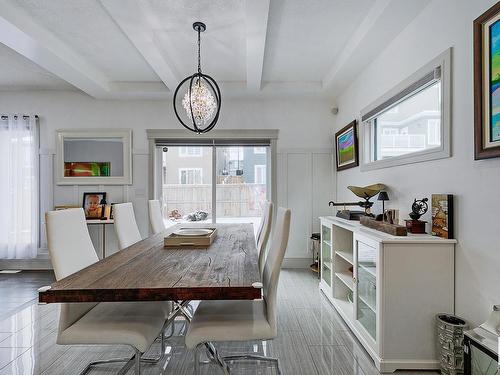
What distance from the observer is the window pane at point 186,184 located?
15.1ft

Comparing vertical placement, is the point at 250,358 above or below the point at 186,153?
below

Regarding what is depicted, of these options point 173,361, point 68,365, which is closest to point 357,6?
point 173,361

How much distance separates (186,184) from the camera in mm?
4660

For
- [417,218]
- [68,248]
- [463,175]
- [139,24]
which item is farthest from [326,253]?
[139,24]

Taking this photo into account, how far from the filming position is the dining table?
1.21m

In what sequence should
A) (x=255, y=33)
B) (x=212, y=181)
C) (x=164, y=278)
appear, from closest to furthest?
(x=164, y=278), (x=255, y=33), (x=212, y=181)

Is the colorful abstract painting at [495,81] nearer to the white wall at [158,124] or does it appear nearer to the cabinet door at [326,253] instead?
the cabinet door at [326,253]

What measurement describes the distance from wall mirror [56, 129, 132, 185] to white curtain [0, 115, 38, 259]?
41 cm

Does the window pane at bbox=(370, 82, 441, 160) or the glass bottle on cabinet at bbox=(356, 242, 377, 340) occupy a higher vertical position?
the window pane at bbox=(370, 82, 441, 160)

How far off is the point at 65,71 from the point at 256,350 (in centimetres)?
357

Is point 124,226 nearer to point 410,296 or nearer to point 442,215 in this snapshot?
point 410,296

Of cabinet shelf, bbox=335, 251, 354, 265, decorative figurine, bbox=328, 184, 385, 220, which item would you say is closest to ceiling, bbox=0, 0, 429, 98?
decorative figurine, bbox=328, 184, 385, 220

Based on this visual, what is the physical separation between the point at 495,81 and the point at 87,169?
476 cm

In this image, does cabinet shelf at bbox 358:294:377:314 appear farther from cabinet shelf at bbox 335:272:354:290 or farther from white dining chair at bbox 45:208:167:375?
A: white dining chair at bbox 45:208:167:375
